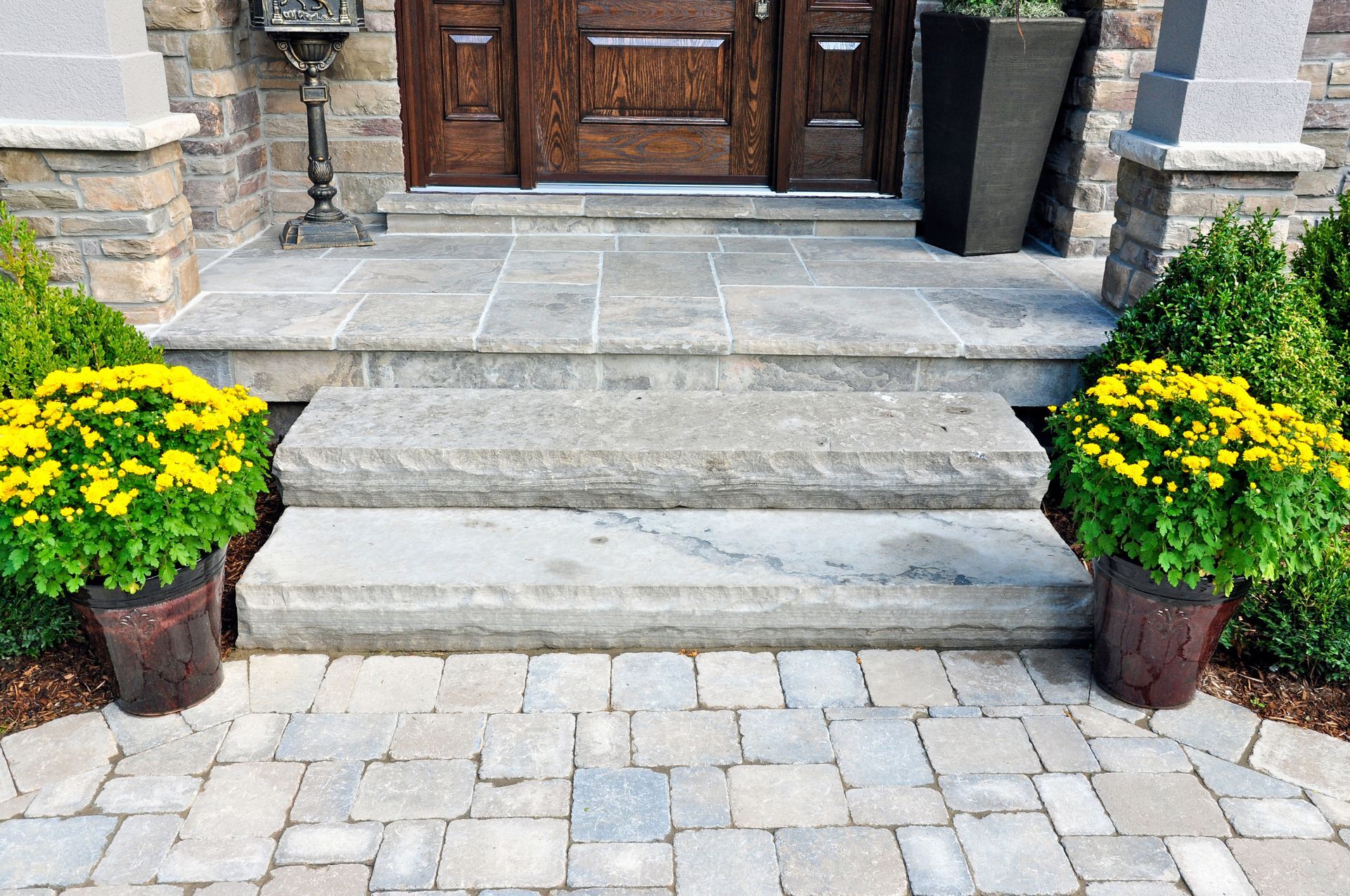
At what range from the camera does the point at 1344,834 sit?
2.46 meters

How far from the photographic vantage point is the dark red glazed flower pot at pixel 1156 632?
279 cm

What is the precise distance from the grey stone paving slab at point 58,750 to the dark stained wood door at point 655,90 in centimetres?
364

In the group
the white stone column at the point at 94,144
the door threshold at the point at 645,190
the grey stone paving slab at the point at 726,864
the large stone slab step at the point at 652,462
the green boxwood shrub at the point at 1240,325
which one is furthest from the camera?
the door threshold at the point at 645,190

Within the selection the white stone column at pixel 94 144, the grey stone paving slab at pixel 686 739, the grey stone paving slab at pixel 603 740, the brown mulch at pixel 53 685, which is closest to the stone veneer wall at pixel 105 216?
the white stone column at pixel 94 144

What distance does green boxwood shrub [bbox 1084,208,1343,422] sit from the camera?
317 centimetres

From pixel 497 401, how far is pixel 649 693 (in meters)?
1.32

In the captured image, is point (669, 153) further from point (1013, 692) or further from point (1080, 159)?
point (1013, 692)

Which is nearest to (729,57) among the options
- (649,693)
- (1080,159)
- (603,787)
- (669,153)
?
(669,153)

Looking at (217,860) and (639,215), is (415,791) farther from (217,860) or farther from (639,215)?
(639,215)

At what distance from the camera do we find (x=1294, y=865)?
7.73 ft

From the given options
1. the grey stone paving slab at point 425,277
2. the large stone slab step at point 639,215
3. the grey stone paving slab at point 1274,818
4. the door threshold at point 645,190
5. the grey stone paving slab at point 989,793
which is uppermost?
the door threshold at point 645,190

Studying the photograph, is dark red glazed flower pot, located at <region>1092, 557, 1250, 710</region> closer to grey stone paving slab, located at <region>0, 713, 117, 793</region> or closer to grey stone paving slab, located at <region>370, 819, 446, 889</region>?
grey stone paving slab, located at <region>370, 819, 446, 889</region>

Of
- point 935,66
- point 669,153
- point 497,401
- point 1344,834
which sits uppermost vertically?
point 935,66

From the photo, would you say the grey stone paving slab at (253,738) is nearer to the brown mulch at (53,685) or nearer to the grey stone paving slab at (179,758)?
the grey stone paving slab at (179,758)
